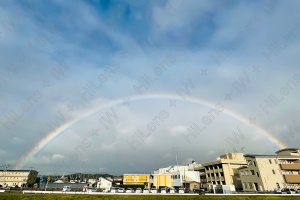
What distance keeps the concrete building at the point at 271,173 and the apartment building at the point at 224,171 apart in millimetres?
8935

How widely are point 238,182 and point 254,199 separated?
55713mm

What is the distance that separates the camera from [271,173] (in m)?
58.8

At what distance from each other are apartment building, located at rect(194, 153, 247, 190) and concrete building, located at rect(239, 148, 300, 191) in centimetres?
893

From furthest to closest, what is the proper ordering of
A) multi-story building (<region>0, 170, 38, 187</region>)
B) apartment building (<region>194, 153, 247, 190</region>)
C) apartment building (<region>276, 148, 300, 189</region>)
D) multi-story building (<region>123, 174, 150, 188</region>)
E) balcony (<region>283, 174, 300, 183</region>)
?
multi-story building (<region>0, 170, 38, 187</region>)
multi-story building (<region>123, 174, 150, 188</region>)
apartment building (<region>194, 153, 247, 190</region>)
apartment building (<region>276, 148, 300, 189</region>)
balcony (<region>283, 174, 300, 183</region>)

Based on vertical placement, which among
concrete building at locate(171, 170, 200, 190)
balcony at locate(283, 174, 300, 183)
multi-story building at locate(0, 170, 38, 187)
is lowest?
balcony at locate(283, 174, 300, 183)

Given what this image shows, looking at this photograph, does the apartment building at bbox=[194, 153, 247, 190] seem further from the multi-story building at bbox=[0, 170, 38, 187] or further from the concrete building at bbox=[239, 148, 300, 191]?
the multi-story building at bbox=[0, 170, 38, 187]

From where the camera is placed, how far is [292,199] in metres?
25.1

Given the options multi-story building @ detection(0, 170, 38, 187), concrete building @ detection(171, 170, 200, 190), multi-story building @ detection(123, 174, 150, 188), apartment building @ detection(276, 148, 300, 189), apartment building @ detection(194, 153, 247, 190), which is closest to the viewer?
apartment building @ detection(276, 148, 300, 189)

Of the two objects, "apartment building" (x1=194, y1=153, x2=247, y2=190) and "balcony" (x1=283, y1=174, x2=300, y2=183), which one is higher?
"apartment building" (x1=194, y1=153, x2=247, y2=190)

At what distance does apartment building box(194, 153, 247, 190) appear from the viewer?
7364 cm

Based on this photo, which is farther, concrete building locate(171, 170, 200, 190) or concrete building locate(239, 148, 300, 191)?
concrete building locate(171, 170, 200, 190)

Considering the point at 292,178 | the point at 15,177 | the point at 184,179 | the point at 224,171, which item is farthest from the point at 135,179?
the point at 15,177

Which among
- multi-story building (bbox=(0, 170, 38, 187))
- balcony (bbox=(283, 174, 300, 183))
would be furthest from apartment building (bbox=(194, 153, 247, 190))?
multi-story building (bbox=(0, 170, 38, 187))

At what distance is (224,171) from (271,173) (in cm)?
1859
